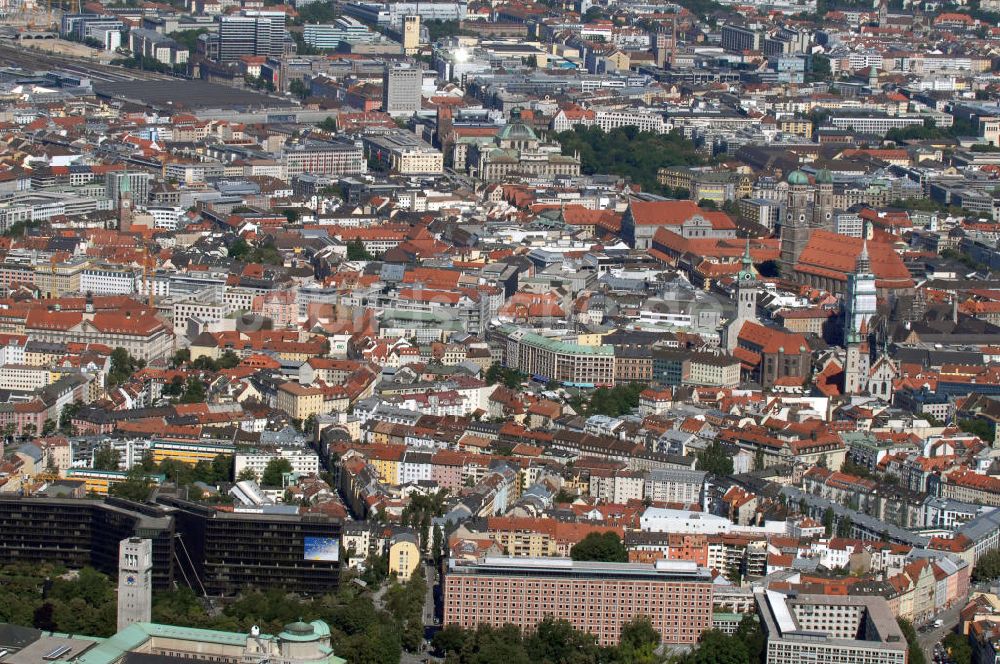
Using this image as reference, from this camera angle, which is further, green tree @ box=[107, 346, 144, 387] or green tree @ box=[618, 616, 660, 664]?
green tree @ box=[107, 346, 144, 387]

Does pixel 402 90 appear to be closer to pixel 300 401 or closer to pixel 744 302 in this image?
pixel 744 302

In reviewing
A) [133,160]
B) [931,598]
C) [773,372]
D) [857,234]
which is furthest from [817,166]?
[931,598]

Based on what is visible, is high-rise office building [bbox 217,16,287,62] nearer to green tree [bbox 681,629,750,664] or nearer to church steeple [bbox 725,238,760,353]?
church steeple [bbox 725,238,760,353]

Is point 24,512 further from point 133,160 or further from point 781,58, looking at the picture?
point 781,58

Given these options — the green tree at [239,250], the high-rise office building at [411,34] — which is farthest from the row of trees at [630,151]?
the high-rise office building at [411,34]

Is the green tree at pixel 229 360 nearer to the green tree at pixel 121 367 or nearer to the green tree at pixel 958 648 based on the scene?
the green tree at pixel 121 367

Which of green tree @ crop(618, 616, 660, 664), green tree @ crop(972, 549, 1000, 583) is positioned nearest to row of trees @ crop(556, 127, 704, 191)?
green tree @ crop(972, 549, 1000, 583)
